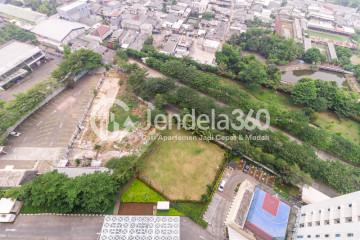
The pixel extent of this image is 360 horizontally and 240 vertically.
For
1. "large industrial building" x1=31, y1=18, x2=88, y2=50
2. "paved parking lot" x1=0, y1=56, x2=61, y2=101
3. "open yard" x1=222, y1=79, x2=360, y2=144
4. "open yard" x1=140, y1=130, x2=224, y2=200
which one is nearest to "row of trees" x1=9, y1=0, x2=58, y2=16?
"large industrial building" x1=31, y1=18, x2=88, y2=50

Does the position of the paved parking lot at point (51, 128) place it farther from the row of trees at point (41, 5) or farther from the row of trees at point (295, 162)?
the row of trees at point (41, 5)

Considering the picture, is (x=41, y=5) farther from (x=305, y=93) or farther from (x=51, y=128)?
(x=305, y=93)

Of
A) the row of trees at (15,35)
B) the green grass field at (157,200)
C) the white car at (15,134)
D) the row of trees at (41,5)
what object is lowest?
the green grass field at (157,200)

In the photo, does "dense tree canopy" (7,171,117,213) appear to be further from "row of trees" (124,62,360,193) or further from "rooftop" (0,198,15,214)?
"row of trees" (124,62,360,193)

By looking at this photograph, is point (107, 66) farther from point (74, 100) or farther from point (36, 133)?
point (36, 133)

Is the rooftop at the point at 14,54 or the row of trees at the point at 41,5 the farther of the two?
the row of trees at the point at 41,5

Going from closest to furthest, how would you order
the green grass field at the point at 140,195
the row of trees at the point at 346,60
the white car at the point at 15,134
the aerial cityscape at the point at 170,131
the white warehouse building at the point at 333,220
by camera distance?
1. the white warehouse building at the point at 333,220
2. the aerial cityscape at the point at 170,131
3. the green grass field at the point at 140,195
4. the white car at the point at 15,134
5. the row of trees at the point at 346,60

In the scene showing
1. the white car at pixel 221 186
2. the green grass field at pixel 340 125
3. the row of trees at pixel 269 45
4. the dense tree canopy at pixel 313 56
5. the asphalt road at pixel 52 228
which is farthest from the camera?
the dense tree canopy at pixel 313 56

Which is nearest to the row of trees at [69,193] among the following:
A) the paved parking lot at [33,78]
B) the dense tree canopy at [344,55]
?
the paved parking lot at [33,78]

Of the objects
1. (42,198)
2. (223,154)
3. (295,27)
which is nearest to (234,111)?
(223,154)

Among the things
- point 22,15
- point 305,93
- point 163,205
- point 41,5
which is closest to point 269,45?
point 305,93
